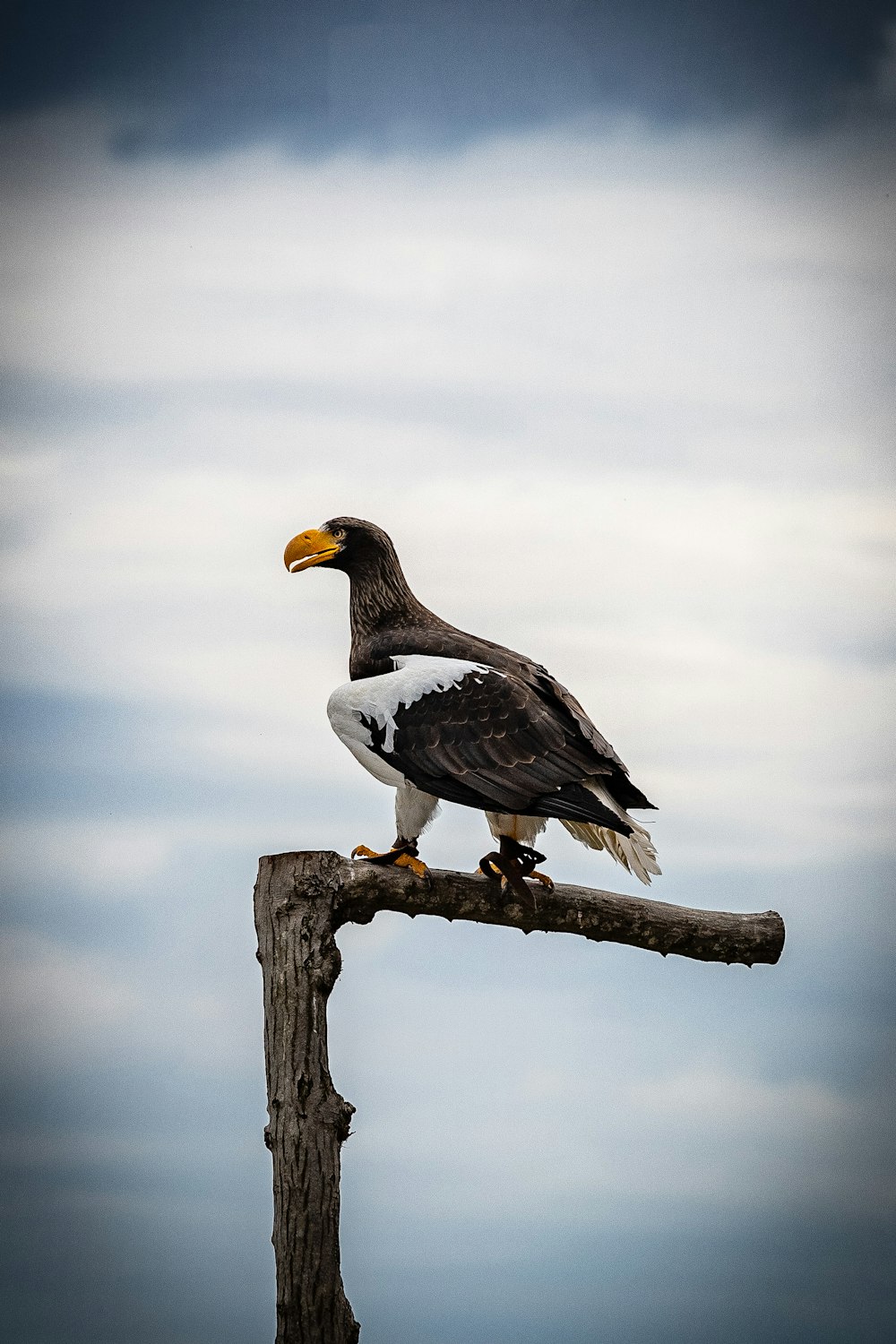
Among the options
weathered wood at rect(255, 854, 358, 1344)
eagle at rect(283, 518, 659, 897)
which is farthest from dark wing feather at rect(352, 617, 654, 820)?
weathered wood at rect(255, 854, 358, 1344)

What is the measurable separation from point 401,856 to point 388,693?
1.48 feet

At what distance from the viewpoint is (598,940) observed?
4441 millimetres

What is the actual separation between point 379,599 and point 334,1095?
1363 millimetres

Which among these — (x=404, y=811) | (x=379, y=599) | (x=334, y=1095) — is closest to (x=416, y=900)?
(x=404, y=811)

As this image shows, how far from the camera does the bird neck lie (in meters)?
4.36

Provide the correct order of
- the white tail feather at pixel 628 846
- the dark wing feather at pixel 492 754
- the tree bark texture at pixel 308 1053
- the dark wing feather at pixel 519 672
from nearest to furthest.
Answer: the tree bark texture at pixel 308 1053 → the dark wing feather at pixel 492 754 → the dark wing feather at pixel 519 672 → the white tail feather at pixel 628 846

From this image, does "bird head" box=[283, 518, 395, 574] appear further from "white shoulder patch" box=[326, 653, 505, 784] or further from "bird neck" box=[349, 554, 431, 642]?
"white shoulder patch" box=[326, 653, 505, 784]

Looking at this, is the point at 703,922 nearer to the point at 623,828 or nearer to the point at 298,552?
the point at 623,828

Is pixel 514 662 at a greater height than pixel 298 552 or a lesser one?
lesser

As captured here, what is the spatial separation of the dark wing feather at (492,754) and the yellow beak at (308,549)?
584 millimetres

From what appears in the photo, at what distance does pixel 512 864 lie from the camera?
414 cm

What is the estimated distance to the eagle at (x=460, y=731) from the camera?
12.9 feet

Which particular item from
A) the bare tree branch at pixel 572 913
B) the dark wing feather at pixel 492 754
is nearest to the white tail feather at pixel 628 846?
the bare tree branch at pixel 572 913

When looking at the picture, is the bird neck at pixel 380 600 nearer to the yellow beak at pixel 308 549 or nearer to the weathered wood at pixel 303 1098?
the yellow beak at pixel 308 549
